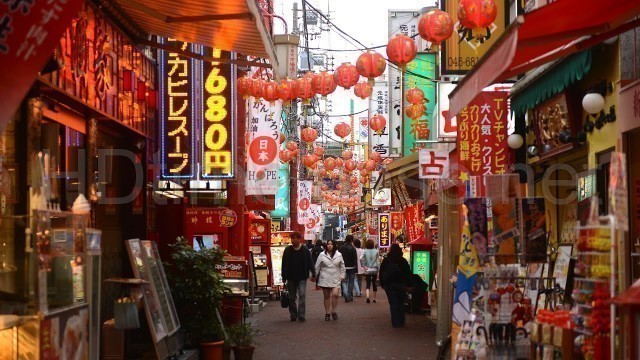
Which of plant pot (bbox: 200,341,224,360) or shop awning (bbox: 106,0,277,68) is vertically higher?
shop awning (bbox: 106,0,277,68)

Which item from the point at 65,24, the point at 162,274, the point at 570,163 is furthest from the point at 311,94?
the point at 65,24

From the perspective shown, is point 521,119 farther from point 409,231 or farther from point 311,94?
point 409,231

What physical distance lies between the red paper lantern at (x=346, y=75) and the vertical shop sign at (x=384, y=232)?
24.5m

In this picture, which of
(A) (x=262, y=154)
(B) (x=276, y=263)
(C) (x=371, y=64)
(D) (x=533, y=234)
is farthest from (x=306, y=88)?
(B) (x=276, y=263)

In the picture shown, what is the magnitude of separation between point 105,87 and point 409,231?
22.2 m

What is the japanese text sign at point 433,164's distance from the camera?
1858cm

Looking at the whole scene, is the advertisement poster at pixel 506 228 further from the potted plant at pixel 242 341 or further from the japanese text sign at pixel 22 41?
the japanese text sign at pixel 22 41

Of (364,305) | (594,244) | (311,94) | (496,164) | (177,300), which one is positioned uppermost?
(311,94)

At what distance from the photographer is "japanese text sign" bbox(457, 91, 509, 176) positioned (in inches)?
616

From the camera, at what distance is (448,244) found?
58.0 feet

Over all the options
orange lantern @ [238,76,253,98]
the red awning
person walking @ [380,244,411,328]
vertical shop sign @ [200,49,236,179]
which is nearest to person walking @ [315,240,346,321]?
person walking @ [380,244,411,328]

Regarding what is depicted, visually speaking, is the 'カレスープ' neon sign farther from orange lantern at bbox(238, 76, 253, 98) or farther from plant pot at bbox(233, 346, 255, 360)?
plant pot at bbox(233, 346, 255, 360)

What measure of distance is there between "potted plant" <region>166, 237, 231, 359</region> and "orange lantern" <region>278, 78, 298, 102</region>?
543 centimetres

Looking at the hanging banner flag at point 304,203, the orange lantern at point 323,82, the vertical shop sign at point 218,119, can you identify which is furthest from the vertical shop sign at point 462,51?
the hanging banner flag at point 304,203
